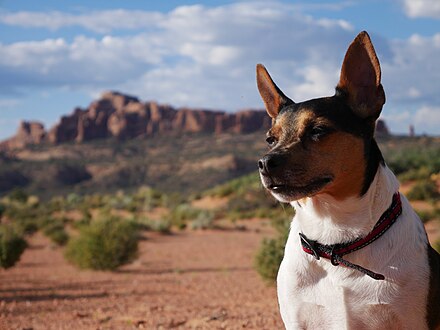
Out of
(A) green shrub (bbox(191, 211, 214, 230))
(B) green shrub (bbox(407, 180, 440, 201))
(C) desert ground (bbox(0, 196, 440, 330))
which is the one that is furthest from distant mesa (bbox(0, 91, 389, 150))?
(C) desert ground (bbox(0, 196, 440, 330))

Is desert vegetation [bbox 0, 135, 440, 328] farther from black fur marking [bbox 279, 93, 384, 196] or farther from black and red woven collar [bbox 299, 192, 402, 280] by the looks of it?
black fur marking [bbox 279, 93, 384, 196]

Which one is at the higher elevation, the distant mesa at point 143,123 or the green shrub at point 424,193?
the green shrub at point 424,193

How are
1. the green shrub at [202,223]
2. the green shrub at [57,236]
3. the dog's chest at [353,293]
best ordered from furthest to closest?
the green shrub at [202,223] < the green shrub at [57,236] < the dog's chest at [353,293]

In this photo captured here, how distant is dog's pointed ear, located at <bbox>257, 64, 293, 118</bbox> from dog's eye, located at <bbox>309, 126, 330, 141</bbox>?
636 millimetres

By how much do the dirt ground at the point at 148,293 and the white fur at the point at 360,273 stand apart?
4.34 meters

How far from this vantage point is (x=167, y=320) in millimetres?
9391

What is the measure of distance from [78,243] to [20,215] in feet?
72.8

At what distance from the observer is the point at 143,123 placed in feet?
401

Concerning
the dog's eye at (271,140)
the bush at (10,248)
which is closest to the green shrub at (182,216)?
Answer: the bush at (10,248)

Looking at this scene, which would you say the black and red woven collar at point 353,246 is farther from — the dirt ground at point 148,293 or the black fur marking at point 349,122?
the dirt ground at point 148,293

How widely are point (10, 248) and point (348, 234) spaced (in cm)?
1578

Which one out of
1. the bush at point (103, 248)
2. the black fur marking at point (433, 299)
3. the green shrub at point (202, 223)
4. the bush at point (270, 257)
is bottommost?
the green shrub at point (202, 223)

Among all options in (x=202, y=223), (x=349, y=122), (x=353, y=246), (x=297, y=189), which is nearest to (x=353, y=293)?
(x=353, y=246)

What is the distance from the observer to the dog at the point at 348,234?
152 inches
